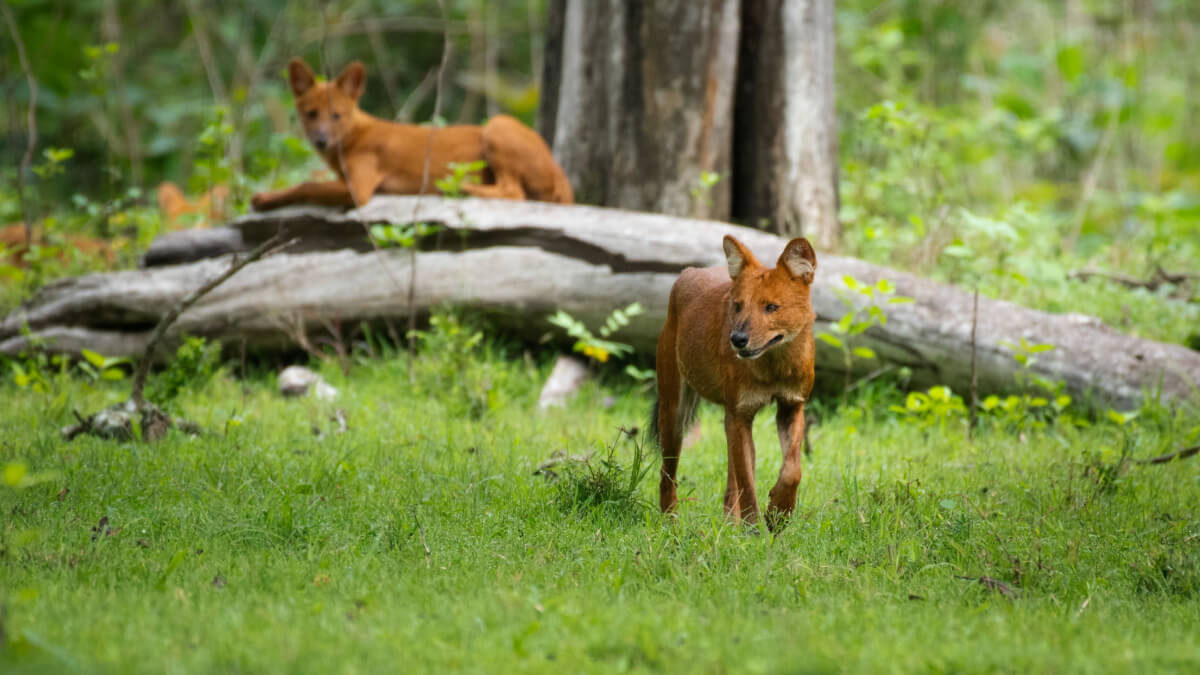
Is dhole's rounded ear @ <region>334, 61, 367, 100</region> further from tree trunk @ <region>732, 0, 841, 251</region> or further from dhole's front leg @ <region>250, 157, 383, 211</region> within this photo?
tree trunk @ <region>732, 0, 841, 251</region>

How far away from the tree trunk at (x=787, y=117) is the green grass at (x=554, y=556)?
2.29 m

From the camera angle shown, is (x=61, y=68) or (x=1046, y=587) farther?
(x=61, y=68)

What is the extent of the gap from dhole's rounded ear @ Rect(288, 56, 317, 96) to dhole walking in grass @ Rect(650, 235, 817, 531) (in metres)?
4.39

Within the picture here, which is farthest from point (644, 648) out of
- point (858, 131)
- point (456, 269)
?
point (858, 131)

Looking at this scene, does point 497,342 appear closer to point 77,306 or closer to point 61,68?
point 77,306

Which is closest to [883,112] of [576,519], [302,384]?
[302,384]

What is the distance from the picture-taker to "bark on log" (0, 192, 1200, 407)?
6.57 meters

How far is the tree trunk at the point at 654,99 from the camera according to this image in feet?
24.6

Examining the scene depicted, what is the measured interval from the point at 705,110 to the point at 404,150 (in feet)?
7.00

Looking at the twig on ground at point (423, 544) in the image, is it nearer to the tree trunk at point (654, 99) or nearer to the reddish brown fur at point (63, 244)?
the tree trunk at point (654, 99)

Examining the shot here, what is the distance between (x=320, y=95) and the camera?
7.74 meters

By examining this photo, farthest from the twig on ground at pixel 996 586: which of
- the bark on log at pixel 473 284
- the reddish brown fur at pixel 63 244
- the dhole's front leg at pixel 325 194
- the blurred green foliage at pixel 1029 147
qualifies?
the reddish brown fur at pixel 63 244

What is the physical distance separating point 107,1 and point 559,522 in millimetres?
7808

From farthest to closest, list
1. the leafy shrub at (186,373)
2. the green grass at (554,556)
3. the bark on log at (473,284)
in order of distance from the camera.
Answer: the bark on log at (473,284) → the leafy shrub at (186,373) → the green grass at (554,556)
